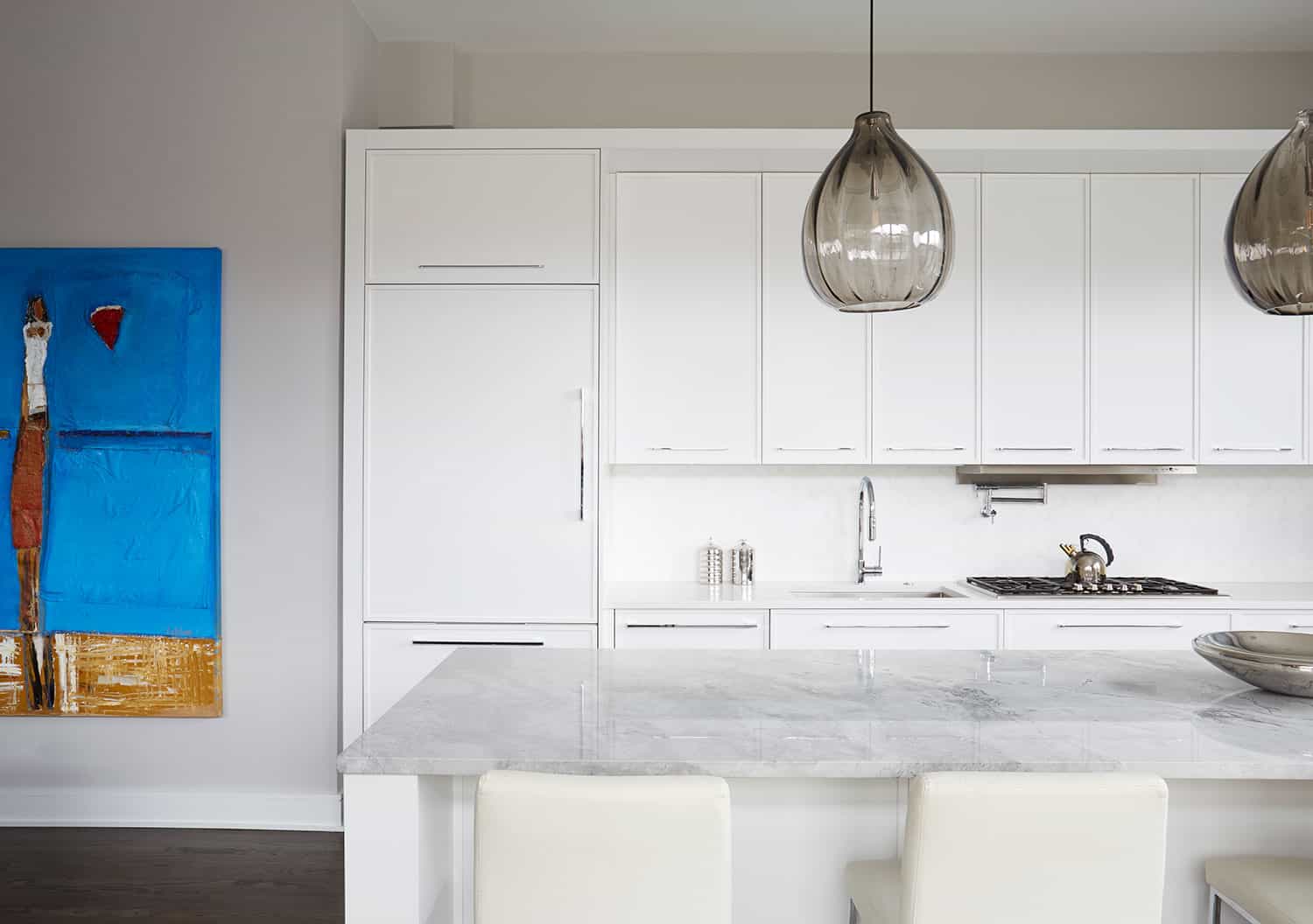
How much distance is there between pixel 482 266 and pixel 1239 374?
9.69 ft

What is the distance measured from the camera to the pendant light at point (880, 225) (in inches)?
71.1

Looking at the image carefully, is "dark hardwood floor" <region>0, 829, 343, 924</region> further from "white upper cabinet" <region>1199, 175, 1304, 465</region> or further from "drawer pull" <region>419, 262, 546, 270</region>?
"white upper cabinet" <region>1199, 175, 1304, 465</region>

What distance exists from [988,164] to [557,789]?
314 centimetres

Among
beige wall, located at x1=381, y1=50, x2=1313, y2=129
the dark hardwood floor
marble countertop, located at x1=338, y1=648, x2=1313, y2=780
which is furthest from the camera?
beige wall, located at x1=381, y1=50, x2=1313, y2=129

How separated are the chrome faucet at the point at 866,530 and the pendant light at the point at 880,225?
2.22m

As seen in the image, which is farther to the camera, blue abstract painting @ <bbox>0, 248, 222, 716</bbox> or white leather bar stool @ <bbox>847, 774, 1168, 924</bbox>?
blue abstract painting @ <bbox>0, 248, 222, 716</bbox>

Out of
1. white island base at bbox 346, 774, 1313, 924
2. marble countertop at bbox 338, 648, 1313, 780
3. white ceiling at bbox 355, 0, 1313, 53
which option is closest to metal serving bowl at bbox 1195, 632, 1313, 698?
marble countertop at bbox 338, 648, 1313, 780

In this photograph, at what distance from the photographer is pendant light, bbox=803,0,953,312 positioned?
1805 mm

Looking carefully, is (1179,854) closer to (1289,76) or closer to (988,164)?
(988,164)

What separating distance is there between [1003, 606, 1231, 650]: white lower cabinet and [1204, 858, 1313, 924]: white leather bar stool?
1.74 meters

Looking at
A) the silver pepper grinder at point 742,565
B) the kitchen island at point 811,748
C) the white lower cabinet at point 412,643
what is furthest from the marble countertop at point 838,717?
the silver pepper grinder at point 742,565

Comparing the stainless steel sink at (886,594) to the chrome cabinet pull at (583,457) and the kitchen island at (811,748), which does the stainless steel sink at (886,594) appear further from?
the kitchen island at (811,748)

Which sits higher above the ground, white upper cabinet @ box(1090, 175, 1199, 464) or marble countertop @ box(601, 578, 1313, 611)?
white upper cabinet @ box(1090, 175, 1199, 464)

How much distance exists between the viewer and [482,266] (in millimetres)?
3480
